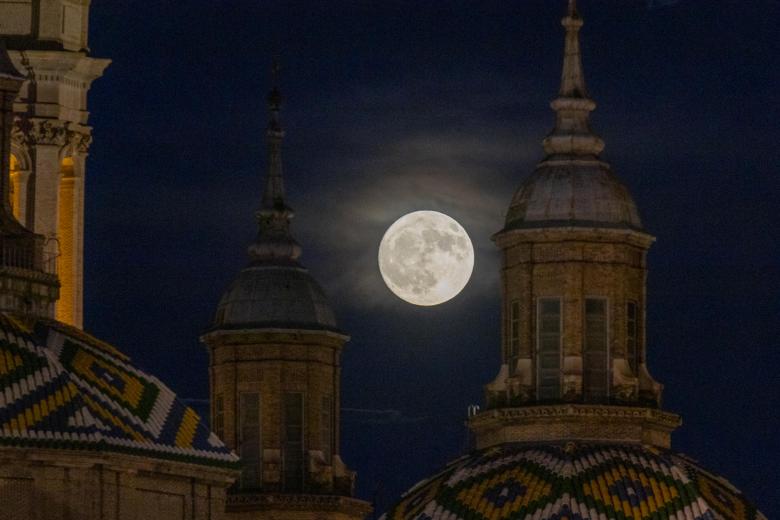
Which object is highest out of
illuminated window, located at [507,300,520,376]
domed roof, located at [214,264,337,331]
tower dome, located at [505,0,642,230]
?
tower dome, located at [505,0,642,230]

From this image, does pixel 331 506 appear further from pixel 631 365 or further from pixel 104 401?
pixel 104 401

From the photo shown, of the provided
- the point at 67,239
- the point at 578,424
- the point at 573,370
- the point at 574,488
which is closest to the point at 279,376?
the point at 573,370

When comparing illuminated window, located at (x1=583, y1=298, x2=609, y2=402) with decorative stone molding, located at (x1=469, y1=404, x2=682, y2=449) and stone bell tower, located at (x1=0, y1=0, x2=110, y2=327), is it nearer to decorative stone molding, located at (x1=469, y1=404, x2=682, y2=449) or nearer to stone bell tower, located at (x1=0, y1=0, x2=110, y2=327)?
decorative stone molding, located at (x1=469, y1=404, x2=682, y2=449)

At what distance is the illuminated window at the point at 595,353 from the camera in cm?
14750

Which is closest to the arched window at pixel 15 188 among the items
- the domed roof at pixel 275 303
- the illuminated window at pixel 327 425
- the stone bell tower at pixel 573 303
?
the stone bell tower at pixel 573 303

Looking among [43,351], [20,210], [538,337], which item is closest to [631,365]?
[538,337]

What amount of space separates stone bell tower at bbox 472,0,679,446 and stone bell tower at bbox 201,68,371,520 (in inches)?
805

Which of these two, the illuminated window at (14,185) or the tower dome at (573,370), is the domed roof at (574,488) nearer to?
the tower dome at (573,370)

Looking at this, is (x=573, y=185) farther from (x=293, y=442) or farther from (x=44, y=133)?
(x=293, y=442)

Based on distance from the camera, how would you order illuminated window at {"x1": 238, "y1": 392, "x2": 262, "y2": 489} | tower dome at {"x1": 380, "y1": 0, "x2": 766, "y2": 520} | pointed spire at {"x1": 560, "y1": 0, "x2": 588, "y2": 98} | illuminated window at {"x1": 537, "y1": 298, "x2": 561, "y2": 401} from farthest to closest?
1. illuminated window at {"x1": 238, "y1": 392, "x2": 262, "y2": 489}
2. pointed spire at {"x1": 560, "y1": 0, "x2": 588, "y2": 98}
3. illuminated window at {"x1": 537, "y1": 298, "x2": 561, "y2": 401}
4. tower dome at {"x1": 380, "y1": 0, "x2": 766, "y2": 520}

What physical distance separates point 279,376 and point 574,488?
2949 cm

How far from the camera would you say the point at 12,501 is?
12269 centimetres

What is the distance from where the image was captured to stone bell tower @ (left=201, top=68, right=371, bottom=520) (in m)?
169

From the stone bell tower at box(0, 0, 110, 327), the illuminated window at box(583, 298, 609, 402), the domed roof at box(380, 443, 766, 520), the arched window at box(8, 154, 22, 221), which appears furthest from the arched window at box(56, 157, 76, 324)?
the illuminated window at box(583, 298, 609, 402)
